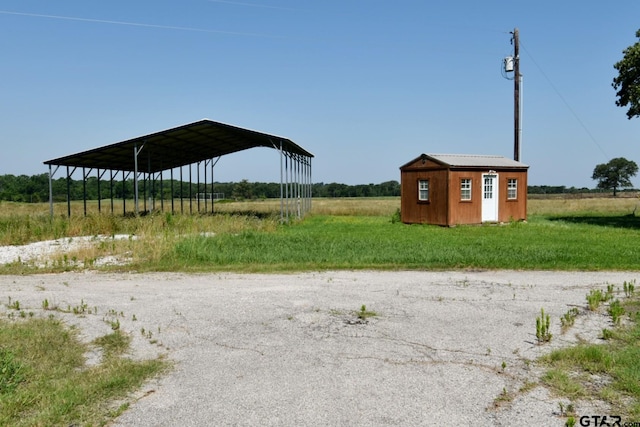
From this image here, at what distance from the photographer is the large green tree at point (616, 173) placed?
110750mm

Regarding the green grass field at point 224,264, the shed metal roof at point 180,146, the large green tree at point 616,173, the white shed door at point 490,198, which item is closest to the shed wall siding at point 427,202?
the green grass field at point 224,264

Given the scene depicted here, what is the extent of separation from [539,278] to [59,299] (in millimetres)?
8010

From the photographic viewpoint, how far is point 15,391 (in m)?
4.06

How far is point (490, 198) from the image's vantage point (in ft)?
73.6

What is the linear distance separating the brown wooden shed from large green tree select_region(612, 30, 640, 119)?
4.96 metres

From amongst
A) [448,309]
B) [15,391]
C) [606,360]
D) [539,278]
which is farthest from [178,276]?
[606,360]

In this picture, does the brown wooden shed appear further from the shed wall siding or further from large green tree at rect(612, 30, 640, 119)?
large green tree at rect(612, 30, 640, 119)

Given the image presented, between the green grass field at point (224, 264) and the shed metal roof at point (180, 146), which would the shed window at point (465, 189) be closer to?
the green grass field at point (224, 264)

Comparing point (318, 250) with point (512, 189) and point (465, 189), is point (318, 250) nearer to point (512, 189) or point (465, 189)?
point (465, 189)

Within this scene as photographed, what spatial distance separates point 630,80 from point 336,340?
74.5ft

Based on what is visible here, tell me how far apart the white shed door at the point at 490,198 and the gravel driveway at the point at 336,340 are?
41.0ft

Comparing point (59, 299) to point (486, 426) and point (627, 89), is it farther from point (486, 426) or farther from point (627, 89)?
point (627, 89)

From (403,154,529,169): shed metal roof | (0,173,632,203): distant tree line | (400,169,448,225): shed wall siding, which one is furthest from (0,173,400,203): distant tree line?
(403,154,529,169): shed metal roof

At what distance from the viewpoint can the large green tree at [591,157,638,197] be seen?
110750 mm
